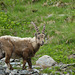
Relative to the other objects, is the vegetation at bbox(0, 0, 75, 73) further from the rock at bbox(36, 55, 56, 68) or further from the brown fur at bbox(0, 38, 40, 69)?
the brown fur at bbox(0, 38, 40, 69)

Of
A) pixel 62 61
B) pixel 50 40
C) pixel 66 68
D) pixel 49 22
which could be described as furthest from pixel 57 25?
pixel 66 68

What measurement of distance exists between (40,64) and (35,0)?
11.0m

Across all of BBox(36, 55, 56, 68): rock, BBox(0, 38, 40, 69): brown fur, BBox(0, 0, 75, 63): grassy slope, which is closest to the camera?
BBox(0, 38, 40, 69): brown fur

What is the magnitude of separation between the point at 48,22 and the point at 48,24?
332 mm

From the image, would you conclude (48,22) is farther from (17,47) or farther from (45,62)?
(17,47)

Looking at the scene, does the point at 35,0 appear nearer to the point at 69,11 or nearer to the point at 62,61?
the point at 69,11

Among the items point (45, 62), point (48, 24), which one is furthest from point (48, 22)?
point (45, 62)

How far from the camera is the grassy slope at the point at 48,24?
437 inches

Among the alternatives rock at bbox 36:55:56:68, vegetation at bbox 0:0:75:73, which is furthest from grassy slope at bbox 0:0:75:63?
rock at bbox 36:55:56:68

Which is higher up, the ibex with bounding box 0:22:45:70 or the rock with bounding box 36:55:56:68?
the ibex with bounding box 0:22:45:70

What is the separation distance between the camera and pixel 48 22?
14445mm

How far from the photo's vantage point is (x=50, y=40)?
40.1 feet

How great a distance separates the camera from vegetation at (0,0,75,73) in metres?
11.1

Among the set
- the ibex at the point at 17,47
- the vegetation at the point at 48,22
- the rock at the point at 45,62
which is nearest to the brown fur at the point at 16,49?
the ibex at the point at 17,47
